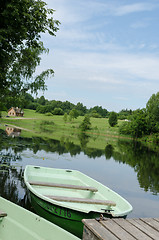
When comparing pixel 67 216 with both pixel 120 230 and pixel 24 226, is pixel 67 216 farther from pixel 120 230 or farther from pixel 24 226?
pixel 120 230

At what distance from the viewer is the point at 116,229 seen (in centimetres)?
279

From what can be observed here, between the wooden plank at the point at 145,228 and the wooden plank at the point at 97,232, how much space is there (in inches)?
20.1

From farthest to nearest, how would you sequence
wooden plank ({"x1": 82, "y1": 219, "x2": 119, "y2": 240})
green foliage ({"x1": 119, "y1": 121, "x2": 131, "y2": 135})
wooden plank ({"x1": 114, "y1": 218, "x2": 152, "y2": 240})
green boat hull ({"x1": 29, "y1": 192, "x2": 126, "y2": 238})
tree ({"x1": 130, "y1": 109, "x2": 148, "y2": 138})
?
green foliage ({"x1": 119, "y1": 121, "x2": 131, "y2": 135})
tree ({"x1": 130, "y1": 109, "x2": 148, "y2": 138})
green boat hull ({"x1": 29, "y1": 192, "x2": 126, "y2": 238})
wooden plank ({"x1": 114, "y1": 218, "x2": 152, "y2": 240})
wooden plank ({"x1": 82, "y1": 219, "x2": 119, "y2": 240})

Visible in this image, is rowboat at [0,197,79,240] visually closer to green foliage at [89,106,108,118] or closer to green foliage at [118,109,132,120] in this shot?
green foliage at [118,109,132,120]

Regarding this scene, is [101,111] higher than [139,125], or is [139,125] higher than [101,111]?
[101,111]

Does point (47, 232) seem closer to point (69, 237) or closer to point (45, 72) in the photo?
point (69, 237)

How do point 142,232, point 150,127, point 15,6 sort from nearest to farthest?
point 142,232 → point 15,6 → point 150,127

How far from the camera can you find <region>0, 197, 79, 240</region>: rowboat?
10.3 ft

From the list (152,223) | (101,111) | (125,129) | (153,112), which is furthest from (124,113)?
(152,223)

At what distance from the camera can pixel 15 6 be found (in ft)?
26.5

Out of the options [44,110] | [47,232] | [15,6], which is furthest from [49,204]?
[44,110]

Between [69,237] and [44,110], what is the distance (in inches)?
3660

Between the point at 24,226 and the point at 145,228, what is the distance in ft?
6.39

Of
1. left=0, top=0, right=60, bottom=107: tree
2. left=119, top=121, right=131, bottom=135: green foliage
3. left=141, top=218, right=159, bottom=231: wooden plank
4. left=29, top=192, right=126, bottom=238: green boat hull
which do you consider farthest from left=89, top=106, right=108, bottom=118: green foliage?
left=141, top=218, right=159, bottom=231: wooden plank
